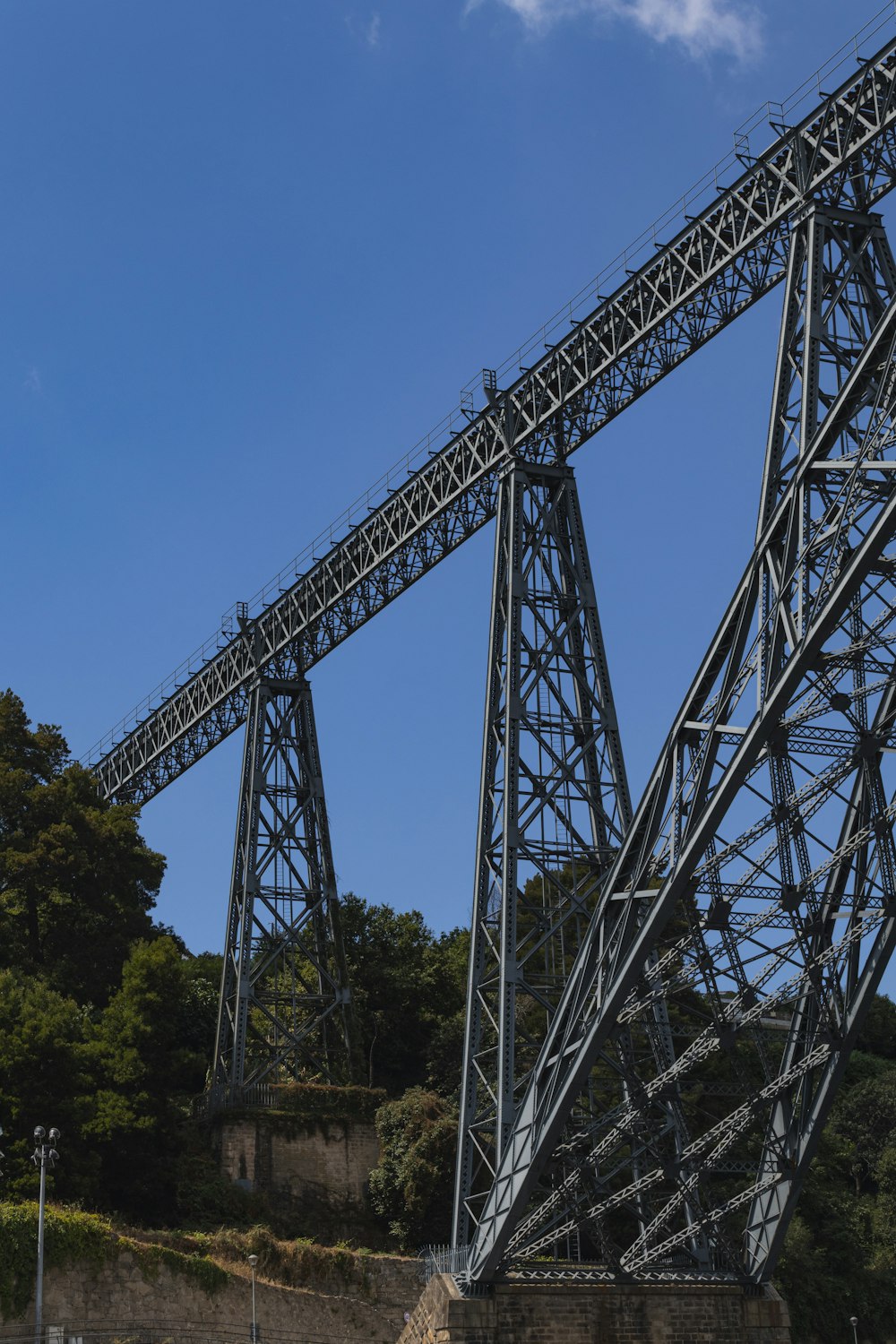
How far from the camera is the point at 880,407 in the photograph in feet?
65.5

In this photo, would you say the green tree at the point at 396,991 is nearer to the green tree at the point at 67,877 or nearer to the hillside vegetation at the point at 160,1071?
the hillside vegetation at the point at 160,1071

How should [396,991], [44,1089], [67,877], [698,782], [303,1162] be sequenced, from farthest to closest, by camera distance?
[396,991] → [67,877] → [303,1162] → [44,1089] → [698,782]

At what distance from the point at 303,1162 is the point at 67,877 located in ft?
34.0

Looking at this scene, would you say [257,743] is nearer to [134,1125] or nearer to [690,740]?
[134,1125]

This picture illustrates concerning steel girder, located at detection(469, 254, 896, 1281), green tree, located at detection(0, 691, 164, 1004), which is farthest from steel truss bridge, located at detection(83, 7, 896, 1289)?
green tree, located at detection(0, 691, 164, 1004)

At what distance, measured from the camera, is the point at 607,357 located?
95.1ft

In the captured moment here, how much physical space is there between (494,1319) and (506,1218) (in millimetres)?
1676

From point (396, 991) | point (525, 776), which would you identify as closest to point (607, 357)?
point (525, 776)

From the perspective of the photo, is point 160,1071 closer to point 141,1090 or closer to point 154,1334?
point 141,1090

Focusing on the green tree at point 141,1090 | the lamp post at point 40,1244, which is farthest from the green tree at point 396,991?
the lamp post at point 40,1244

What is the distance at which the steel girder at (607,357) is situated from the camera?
968 inches

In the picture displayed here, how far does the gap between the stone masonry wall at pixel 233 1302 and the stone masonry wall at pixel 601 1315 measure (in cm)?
773

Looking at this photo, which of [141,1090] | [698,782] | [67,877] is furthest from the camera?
[67,877]

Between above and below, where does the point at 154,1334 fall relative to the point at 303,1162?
below
